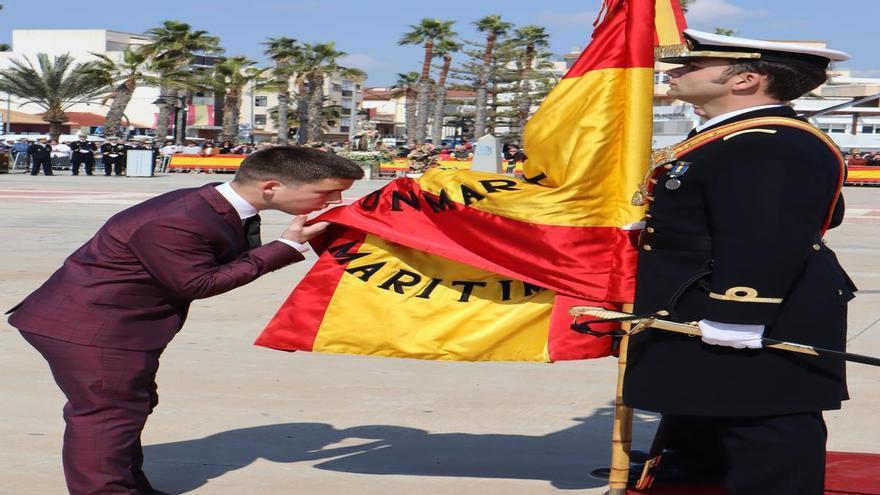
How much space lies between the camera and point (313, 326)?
434 centimetres

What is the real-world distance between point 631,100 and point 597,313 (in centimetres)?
84

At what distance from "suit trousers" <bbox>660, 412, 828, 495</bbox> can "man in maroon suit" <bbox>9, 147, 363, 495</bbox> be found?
1.70 metres

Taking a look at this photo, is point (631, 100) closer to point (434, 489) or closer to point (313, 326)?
point (313, 326)

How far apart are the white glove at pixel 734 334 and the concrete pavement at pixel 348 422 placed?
153 centimetres

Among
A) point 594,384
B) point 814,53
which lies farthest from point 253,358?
point 814,53

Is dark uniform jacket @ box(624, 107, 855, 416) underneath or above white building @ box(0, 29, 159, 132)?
underneath

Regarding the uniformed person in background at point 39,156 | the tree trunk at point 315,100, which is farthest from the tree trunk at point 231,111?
the uniformed person in background at point 39,156

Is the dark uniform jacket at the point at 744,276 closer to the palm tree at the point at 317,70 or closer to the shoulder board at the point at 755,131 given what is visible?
the shoulder board at the point at 755,131

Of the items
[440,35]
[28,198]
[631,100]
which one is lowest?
[28,198]

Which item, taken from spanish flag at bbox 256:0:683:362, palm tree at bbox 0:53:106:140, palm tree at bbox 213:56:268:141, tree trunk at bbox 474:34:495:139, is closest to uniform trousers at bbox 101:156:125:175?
palm tree at bbox 0:53:106:140

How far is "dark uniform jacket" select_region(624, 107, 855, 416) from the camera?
10.1 feet

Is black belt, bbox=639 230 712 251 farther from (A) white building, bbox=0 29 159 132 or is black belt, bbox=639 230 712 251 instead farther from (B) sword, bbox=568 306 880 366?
(A) white building, bbox=0 29 159 132

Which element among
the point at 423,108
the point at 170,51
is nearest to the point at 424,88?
the point at 423,108

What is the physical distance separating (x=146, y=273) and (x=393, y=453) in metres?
1.71
